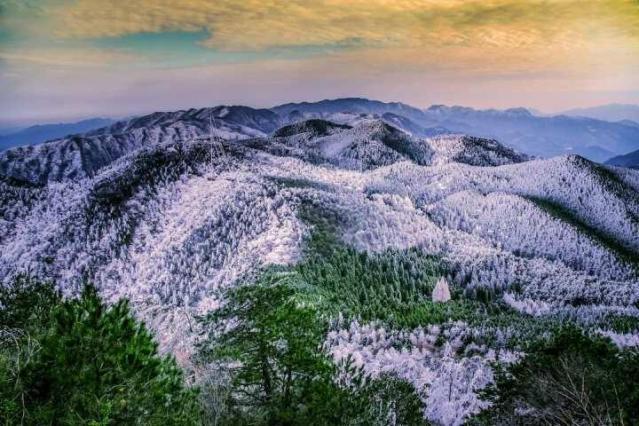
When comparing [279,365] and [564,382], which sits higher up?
[279,365]

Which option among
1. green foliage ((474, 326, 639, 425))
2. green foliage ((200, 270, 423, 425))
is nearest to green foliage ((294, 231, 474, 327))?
green foliage ((474, 326, 639, 425))

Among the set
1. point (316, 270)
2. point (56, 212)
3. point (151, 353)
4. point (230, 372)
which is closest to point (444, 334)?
point (316, 270)

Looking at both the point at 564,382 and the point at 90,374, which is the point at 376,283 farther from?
the point at 90,374

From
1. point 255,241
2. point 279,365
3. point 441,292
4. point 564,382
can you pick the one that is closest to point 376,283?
point 441,292

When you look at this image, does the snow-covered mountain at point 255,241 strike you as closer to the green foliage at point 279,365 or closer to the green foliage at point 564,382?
the green foliage at point 564,382

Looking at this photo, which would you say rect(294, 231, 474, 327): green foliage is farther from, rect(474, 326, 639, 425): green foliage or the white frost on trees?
rect(474, 326, 639, 425): green foliage
